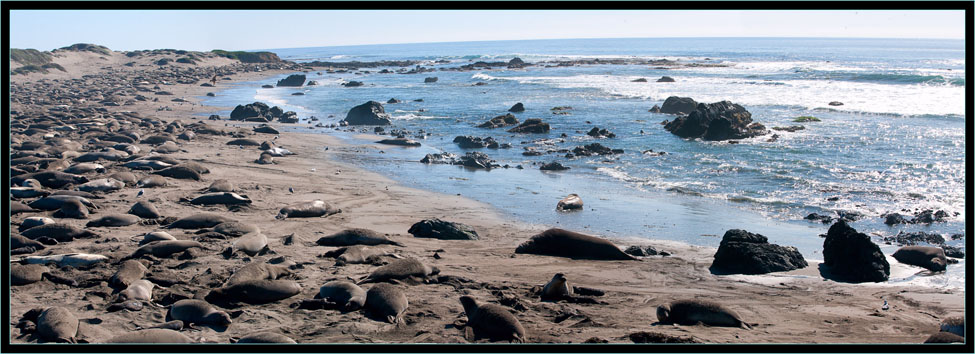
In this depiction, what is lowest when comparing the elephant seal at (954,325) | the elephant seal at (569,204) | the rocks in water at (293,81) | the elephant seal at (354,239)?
the elephant seal at (954,325)

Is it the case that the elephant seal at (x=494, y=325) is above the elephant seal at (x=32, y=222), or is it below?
below

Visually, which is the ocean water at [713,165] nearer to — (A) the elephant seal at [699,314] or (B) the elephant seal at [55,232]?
(A) the elephant seal at [699,314]

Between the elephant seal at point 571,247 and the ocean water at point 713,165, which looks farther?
the ocean water at point 713,165

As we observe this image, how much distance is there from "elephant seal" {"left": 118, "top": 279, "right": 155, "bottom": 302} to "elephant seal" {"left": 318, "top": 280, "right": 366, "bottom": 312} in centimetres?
176

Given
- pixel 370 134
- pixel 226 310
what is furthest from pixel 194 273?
pixel 370 134

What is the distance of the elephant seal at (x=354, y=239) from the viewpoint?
31.9ft

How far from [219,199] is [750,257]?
28.8 ft

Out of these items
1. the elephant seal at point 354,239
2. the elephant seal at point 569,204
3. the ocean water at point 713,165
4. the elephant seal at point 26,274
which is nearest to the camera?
the elephant seal at point 26,274

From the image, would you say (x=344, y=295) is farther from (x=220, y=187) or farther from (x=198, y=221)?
(x=220, y=187)

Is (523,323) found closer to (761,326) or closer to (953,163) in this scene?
(761,326)

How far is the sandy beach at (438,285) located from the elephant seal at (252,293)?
0.38 feet

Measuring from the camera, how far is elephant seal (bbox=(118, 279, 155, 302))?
22.9 feet

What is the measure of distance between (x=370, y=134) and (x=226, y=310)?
1743 centimetres

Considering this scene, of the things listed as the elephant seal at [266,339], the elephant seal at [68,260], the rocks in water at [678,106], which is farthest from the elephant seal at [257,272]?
the rocks in water at [678,106]
